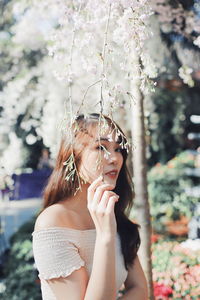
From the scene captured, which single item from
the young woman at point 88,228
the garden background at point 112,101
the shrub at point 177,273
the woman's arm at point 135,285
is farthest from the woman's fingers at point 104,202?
the shrub at point 177,273

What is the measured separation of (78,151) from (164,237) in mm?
3326

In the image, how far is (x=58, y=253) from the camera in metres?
1.30

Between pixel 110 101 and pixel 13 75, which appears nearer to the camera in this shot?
pixel 110 101

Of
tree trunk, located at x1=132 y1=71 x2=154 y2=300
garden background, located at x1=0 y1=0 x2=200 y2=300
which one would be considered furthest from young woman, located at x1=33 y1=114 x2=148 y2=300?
tree trunk, located at x1=132 y1=71 x2=154 y2=300

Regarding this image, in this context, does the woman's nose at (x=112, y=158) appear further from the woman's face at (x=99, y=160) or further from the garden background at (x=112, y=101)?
the garden background at (x=112, y=101)

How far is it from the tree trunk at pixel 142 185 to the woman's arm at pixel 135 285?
0.85 metres

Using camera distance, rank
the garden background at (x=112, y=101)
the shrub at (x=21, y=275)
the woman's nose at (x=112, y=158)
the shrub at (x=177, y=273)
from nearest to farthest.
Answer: the woman's nose at (x=112, y=158) → the garden background at (x=112, y=101) → the shrub at (x=177, y=273) → the shrub at (x=21, y=275)

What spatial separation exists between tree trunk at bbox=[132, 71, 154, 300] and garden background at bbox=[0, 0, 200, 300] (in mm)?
180

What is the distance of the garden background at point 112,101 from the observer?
6.28 ft

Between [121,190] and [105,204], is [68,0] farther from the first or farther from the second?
[105,204]

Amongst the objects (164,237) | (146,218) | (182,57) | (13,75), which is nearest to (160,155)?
(13,75)

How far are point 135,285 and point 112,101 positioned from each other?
0.75 metres

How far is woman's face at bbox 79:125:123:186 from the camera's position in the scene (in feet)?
4.76

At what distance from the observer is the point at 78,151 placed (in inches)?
59.2
